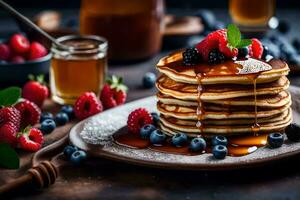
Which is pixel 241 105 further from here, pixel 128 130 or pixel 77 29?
pixel 77 29

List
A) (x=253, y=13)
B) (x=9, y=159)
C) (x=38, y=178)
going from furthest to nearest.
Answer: (x=253, y=13)
(x=9, y=159)
(x=38, y=178)

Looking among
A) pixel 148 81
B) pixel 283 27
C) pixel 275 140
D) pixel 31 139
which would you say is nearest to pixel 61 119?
pixel 31 139

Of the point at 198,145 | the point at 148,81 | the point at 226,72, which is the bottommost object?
the point at 148,81

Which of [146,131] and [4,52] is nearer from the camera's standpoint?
[146,131]

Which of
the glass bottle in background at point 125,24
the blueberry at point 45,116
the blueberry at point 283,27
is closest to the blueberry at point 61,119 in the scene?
the blueberry at point 45,116

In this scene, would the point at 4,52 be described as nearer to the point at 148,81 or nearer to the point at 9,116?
the point at 148,81

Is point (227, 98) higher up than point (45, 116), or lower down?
higher up

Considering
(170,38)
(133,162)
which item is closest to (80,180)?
(133,162)

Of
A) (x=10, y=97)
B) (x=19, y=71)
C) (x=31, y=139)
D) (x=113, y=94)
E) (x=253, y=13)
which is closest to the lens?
(x=10, y=97)
